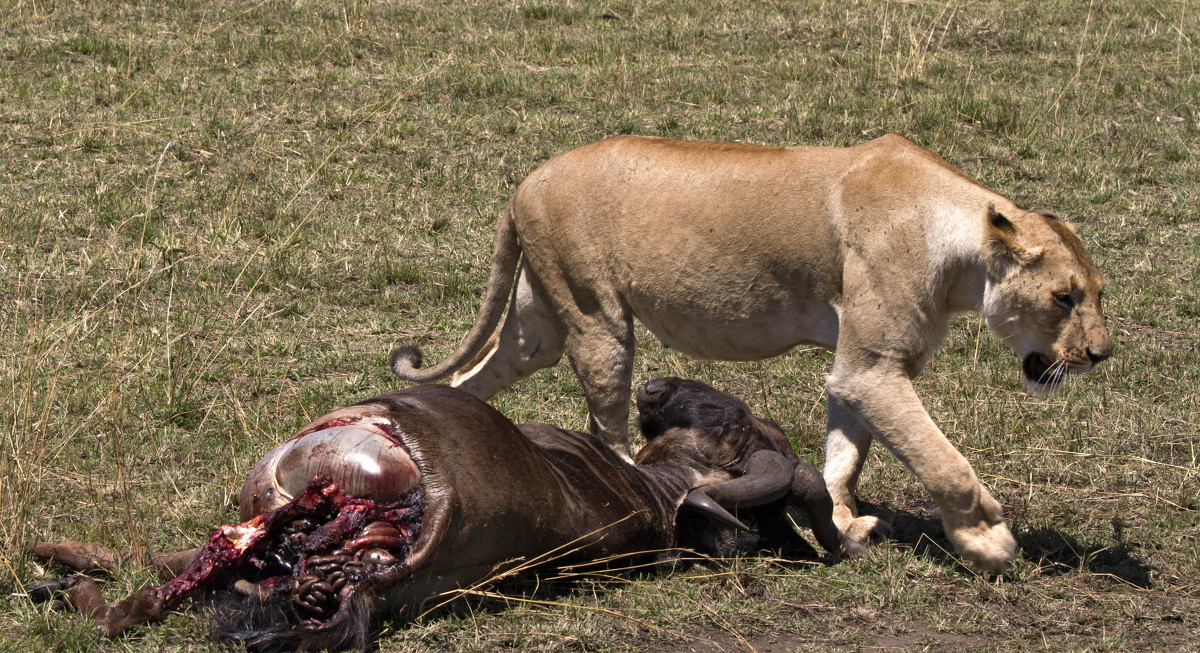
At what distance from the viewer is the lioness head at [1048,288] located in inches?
174

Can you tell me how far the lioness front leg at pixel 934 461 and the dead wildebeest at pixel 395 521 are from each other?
1.37 feet

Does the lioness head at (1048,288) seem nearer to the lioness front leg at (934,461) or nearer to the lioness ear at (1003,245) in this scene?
the lioness ear at (1003,245)

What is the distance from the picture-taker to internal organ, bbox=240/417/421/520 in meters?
3.69

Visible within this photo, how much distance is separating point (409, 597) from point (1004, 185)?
6331 millimetres

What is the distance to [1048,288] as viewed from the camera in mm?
4434

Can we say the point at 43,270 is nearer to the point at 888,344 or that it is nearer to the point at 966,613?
the point at 888,344

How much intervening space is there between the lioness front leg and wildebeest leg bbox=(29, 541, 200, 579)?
233 centimetres

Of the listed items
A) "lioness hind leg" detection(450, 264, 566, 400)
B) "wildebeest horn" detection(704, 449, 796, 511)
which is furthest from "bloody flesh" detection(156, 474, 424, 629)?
"lioness hind leg" detection(450, 264, 566, 400)

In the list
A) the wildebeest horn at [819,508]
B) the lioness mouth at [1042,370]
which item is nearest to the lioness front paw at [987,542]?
the wildebeest horn at [819,508]

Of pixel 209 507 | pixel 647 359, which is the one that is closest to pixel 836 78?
pixel 647 359

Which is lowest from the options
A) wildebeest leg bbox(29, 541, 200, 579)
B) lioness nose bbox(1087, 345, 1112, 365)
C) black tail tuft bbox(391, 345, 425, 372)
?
wildebeest leg bbox(29, 541, 200, 579)

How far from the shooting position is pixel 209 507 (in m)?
4.73

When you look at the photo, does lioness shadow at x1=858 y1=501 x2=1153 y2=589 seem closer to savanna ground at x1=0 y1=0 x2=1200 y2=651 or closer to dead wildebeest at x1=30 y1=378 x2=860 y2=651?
savanna ground at x1=0 y1=0 x2=1200 y2=651

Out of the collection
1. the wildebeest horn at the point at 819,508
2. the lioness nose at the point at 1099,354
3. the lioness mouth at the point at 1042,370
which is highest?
the lioness nose at the point at 1099,354
